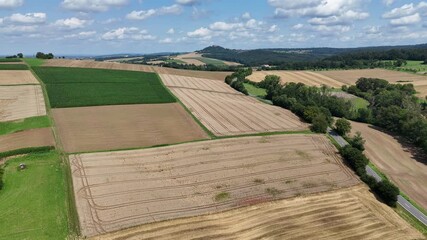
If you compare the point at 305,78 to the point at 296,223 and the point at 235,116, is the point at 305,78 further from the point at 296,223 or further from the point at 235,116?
the point at 296,223

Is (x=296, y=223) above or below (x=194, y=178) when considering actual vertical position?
below

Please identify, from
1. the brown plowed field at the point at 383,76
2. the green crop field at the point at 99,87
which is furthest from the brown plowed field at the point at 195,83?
the brown plowed field at the point at 383,76

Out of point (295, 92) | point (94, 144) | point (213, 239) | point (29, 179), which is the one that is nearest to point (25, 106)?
point (94, 144)

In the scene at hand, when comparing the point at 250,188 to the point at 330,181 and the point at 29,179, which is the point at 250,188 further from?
the point at 29,179

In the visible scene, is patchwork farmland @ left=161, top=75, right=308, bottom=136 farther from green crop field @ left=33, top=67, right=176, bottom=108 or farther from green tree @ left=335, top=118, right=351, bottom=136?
green crop field @ left=33, top=67, right=176, bottom=108

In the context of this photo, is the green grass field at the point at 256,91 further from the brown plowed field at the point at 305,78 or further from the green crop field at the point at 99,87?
the green crop field at the point at 99,87

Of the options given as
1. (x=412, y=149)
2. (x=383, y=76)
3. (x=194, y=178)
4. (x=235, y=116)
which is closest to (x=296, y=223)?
(x=194, y=178)

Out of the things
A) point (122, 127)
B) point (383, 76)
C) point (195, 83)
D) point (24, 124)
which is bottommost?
point (383, 76)
